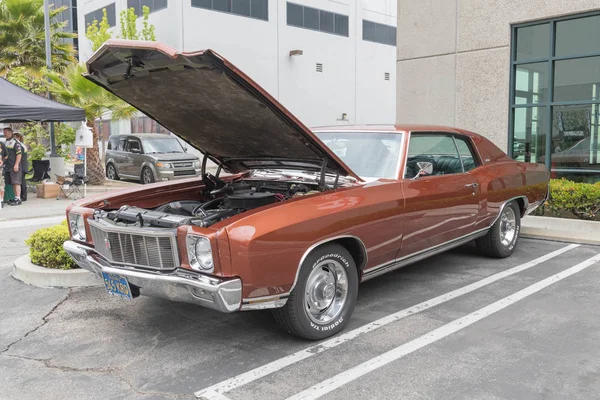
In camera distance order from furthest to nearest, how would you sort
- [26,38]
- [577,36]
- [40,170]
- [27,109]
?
[26,38], [40,170], [27,109], [577,36]

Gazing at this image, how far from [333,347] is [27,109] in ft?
33.7

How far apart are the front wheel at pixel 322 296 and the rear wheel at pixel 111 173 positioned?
16248 millimetres

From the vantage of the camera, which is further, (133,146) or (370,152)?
(133,146)

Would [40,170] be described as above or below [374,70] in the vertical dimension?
below

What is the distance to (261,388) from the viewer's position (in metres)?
3.29

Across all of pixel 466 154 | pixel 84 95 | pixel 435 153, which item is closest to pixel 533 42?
pixel 466 154

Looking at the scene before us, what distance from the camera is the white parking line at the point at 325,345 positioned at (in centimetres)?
329

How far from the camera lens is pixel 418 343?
3938 mm

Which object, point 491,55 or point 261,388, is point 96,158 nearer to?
point 491,55

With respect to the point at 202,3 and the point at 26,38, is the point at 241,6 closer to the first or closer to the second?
the point at 202,3

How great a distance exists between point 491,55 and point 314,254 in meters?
8.65

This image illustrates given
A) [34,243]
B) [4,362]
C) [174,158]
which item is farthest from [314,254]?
[174,158]

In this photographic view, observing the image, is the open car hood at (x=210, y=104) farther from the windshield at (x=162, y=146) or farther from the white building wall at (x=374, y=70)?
the white building wall at (x=374, y=70)

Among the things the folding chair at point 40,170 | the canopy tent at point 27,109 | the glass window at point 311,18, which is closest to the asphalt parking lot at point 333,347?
the canopy tent at point 27,109
